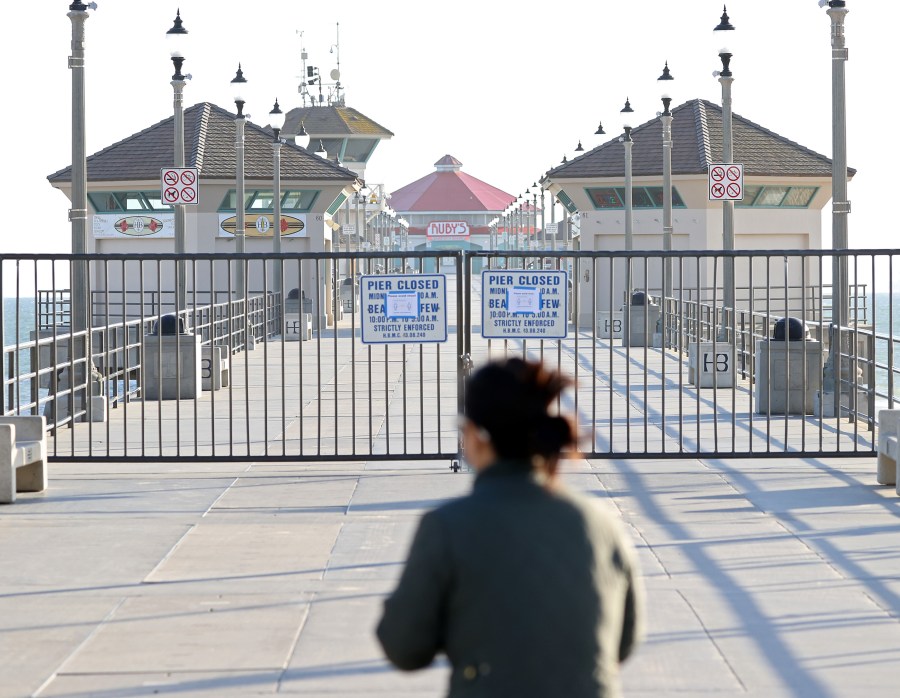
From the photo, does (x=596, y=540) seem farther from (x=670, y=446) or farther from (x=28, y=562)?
(x=670, y=446)

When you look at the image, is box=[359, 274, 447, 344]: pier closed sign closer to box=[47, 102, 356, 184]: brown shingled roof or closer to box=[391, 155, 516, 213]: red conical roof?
box=[47, 102, 356, 184]: brown shingled roof

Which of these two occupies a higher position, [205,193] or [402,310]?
[205,193]

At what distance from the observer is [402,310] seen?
11633mm

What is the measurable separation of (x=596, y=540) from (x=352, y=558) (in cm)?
569

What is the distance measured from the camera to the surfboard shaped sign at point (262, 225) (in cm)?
4631

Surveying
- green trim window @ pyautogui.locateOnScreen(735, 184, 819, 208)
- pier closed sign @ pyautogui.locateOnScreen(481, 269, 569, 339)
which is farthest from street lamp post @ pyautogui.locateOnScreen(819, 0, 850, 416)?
green trim window @ pyautogui.locateOnScreen(735, 184, 819, 208)

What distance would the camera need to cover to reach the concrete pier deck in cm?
621

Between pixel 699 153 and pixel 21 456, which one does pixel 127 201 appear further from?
pixel 21 456

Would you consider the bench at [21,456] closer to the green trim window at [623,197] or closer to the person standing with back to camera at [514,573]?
the person standing with back to camera at [514,573]

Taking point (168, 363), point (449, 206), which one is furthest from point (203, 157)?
point (449, 206)

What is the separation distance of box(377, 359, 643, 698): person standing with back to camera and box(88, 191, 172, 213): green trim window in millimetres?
43848

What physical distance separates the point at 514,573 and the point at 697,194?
43.3 m

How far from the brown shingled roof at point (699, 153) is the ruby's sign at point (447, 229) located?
119 m

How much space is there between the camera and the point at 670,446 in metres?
14.2
